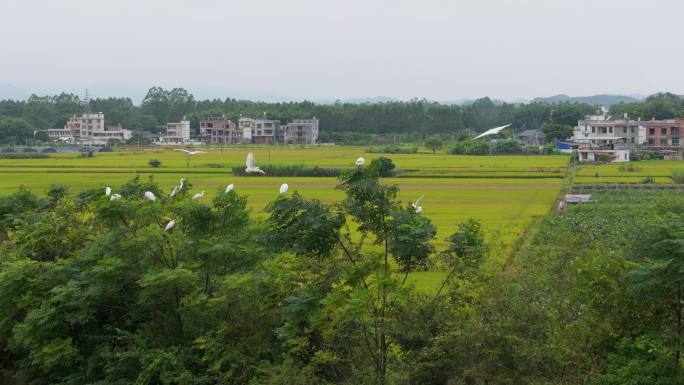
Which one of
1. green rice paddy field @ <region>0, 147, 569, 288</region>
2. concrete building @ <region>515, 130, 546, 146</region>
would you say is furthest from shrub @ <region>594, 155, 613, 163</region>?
concrete building @ <region>515, 130, 546, 146</region>

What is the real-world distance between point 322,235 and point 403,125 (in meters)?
93.8

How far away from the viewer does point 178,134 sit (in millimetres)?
104750

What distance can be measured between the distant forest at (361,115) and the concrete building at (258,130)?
166 inches

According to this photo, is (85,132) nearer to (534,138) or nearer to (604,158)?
(534,138)

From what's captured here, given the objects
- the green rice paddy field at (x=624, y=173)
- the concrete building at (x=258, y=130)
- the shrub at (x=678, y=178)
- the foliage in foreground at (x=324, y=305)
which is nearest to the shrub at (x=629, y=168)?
the green rice paddy field at (x=624, y=173)

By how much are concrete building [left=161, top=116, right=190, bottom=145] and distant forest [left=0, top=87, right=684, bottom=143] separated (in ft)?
13.5

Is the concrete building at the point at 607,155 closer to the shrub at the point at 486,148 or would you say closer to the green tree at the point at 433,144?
the shrub at the point at 486,148

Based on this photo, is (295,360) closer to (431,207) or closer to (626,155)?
(431,207)

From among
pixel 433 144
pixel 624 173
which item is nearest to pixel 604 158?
pixel 624 173

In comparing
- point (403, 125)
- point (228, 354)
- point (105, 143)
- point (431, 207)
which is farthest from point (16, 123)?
point (228, 354)

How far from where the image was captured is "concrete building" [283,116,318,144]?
98.1 meters

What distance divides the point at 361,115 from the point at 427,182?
61685mm

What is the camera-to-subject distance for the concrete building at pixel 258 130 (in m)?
102

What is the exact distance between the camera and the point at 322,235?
420 inches
